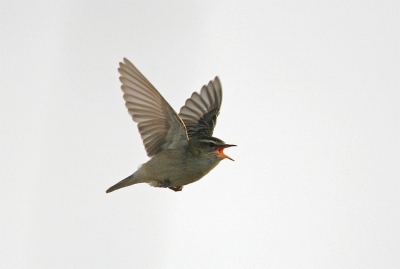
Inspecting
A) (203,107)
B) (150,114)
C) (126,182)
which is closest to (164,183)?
(126,182)

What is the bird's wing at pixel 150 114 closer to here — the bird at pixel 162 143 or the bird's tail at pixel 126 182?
the bird at pixel 162 143

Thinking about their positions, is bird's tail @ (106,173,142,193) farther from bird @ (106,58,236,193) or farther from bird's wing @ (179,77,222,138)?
bird's wing @ (179,77,222,138)

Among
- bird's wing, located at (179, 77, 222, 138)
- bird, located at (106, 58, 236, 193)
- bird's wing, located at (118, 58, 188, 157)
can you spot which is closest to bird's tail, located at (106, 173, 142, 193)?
bird, located at (106, 58, 236, 193)

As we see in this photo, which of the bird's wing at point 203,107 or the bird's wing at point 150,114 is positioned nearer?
the bird's wing at point 150,114

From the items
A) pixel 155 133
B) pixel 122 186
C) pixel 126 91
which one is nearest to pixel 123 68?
pixel 126 91

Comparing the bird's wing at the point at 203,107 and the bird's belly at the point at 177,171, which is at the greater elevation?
the bird's wing at the point at 203,107

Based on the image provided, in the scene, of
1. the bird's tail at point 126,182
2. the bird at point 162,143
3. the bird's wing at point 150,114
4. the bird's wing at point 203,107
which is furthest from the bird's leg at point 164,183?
the bird's wing at point 203,107

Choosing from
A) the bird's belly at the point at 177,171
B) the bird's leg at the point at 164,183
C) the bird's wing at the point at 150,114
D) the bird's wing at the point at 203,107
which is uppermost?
the bird's wing at the point at 203,107
